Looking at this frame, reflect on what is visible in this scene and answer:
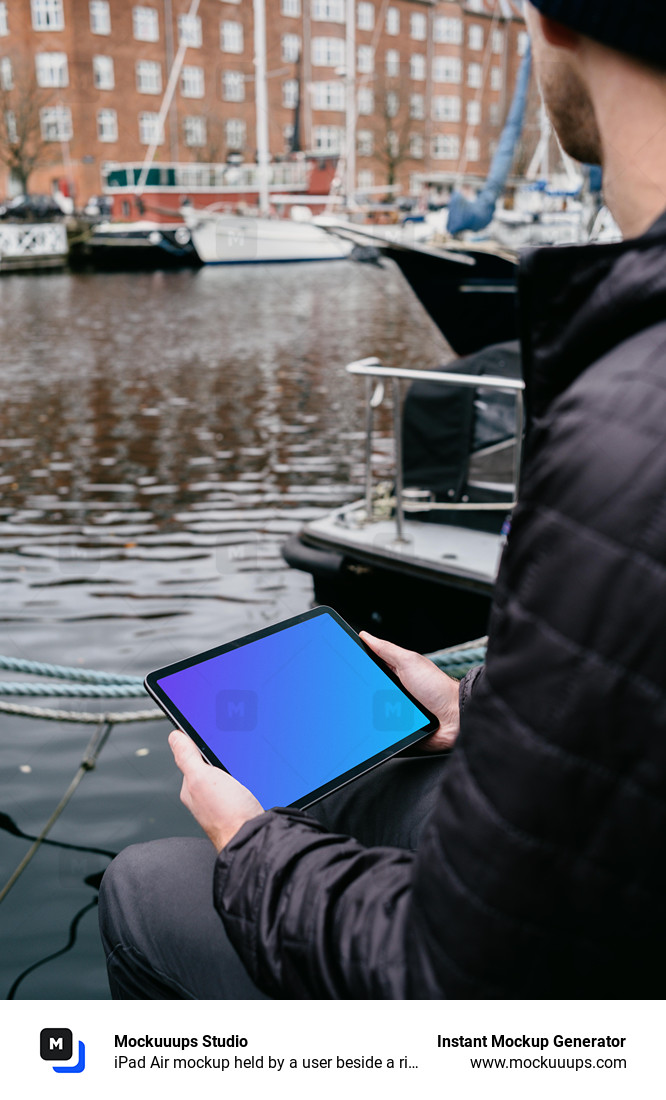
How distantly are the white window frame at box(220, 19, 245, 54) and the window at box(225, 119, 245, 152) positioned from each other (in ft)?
9.42

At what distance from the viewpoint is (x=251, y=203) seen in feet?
128

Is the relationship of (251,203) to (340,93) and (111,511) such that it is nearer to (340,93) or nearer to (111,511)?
(340,93)

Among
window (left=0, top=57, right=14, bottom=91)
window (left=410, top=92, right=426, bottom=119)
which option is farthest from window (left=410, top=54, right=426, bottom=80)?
window (left=0, top=57, right=14, bottom=91)

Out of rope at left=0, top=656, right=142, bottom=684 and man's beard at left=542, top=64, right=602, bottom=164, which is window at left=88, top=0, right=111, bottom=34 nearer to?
rope at left=0, top=656, right=142, bottom=684

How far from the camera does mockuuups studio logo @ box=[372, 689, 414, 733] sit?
1.58m

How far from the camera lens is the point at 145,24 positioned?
136 feet

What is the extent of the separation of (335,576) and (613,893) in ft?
14.2

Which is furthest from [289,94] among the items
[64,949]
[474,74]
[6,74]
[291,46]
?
[64,949]

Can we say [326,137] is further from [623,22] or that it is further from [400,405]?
[623,22]

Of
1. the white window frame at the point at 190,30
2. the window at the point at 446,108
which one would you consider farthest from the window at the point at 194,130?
the window at the point at 446,108

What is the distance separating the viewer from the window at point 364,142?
125 ft

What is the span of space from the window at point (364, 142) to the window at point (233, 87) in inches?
295
